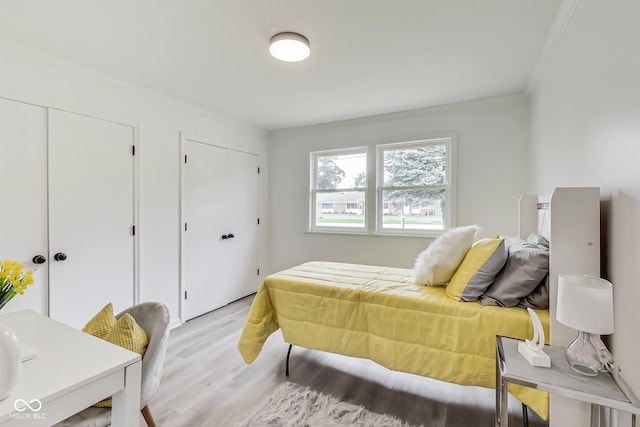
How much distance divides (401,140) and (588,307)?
115 inches

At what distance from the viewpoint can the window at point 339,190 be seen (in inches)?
159

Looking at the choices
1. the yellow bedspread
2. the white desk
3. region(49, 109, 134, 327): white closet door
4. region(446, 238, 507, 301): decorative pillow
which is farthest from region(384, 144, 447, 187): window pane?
the white desk

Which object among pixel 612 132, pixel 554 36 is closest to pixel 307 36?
pixel 554 36

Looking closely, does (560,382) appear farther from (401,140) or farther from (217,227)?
(217,227)

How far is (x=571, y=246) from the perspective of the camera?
1352mm

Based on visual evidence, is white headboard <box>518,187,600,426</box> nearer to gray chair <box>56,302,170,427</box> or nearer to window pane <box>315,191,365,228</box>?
gray chair <box>56,302,170,427</box>

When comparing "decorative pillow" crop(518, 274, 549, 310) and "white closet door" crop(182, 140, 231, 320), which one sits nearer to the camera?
"decorative pillow" crop(518, 274, 549, 310)

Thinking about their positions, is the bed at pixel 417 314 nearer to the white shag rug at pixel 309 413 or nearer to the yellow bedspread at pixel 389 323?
the yellow bedspread at pixel 389 323

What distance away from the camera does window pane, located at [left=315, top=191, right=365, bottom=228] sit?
4.05 meters

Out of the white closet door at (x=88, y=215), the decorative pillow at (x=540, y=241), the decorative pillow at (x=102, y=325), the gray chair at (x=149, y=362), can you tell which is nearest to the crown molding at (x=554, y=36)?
the decorative pillow at (x=540, y=241)

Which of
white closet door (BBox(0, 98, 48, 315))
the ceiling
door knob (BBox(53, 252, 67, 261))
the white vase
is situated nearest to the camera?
the white vase

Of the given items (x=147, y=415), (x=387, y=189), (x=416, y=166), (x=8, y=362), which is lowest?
(x=147, y=415)

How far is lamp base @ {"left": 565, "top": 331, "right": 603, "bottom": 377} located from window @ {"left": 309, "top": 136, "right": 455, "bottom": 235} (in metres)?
2.36

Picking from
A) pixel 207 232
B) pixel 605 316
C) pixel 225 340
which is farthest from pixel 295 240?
pixel 605 316
